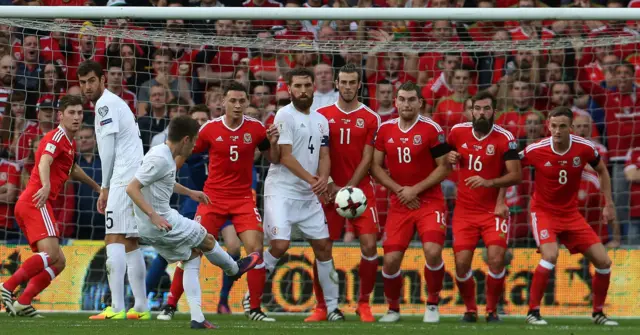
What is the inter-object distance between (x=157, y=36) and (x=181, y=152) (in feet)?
10.6

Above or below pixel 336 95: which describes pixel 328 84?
above

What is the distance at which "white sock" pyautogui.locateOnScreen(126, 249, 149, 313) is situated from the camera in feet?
32.7

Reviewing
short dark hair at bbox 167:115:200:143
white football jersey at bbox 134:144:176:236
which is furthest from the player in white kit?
short dark hair at bbox 167:115:200:143

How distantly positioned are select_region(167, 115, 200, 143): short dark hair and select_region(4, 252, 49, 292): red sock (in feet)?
7.22

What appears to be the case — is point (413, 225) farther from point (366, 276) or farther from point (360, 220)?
point (366, 276)

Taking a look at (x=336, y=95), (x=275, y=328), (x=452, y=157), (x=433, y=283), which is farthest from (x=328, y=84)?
(x=275, y=328)

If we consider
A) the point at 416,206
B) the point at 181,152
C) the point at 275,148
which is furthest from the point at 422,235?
the point at 181,152

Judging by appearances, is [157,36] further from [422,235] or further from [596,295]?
[596,295]

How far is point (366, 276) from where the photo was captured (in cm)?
1069

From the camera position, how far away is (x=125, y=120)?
32.7ft

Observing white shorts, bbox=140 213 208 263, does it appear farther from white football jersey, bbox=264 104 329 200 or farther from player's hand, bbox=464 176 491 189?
player's hand, bbox=464 176 491 189

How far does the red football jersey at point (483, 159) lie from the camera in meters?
10.7

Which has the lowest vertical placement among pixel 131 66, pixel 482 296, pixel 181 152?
pixel 482 296

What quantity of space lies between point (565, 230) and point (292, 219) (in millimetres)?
2730
